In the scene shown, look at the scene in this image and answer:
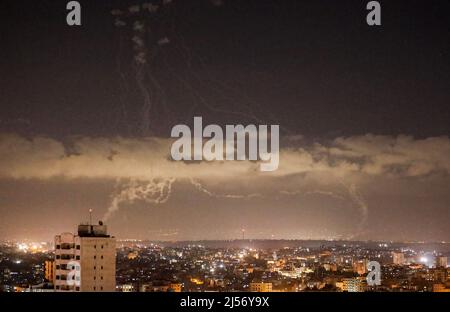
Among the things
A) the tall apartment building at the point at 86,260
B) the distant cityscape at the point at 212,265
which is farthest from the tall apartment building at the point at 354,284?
the tall apartment building at the point at 86,260

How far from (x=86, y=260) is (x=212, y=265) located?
7002 mm

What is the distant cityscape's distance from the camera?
16422 mm

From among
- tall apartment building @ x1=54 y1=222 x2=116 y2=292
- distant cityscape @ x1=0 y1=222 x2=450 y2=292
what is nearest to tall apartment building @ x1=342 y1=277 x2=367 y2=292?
distant cityscape @ x1=0 y1=222 x2=450 y2=292

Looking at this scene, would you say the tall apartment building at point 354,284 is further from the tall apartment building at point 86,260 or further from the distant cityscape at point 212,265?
the tall apartment building at point 86,260

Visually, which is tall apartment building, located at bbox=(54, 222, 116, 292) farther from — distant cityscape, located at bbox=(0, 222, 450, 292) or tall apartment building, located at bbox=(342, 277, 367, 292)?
tall apartment building, located at bbox=(342, 277, 367, 292)

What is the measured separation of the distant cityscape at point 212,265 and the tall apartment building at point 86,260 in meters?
0.02

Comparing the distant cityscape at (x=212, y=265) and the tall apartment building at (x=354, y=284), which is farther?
the tall apartment building at (x=354, y=284)

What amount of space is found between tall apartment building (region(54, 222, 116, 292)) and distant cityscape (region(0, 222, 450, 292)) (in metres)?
0.02

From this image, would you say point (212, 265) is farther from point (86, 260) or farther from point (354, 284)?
point (86, 260)

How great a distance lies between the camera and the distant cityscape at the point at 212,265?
53.9ft

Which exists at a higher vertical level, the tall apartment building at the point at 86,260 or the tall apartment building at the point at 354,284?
the tall apartment building at the point at 86,260

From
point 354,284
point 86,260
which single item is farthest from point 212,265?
point 86,260
